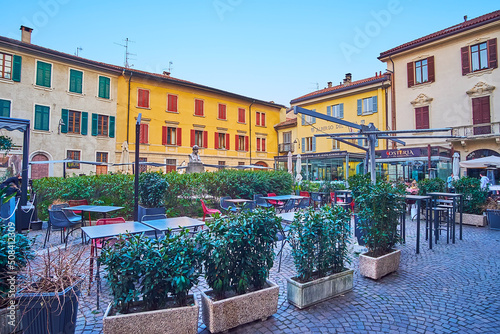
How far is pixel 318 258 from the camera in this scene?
11.0ft

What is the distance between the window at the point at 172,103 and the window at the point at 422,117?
65.1 ft

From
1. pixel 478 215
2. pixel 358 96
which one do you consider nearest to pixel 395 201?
pixel 478 215

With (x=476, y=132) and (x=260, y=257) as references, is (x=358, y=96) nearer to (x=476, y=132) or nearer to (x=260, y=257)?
(x=476, y=132)

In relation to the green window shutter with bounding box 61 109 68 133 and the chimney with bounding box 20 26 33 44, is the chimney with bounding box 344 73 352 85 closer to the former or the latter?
the green window shutter with bounding box 61 109 68 133

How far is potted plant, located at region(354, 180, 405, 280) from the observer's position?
4129 millimetres

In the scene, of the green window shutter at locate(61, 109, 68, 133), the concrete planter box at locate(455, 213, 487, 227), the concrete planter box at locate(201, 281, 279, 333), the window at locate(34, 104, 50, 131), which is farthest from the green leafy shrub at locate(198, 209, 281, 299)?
the green window shutter at locate(61, 109, 68, 133)

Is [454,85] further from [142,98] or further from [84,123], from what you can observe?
[84,123]

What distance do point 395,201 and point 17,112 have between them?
74.9 feet

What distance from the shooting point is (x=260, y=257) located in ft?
9.58

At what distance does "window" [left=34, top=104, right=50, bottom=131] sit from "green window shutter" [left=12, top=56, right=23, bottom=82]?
76.2 inches

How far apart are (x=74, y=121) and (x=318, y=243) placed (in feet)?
74.0

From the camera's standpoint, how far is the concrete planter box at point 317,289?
315cm

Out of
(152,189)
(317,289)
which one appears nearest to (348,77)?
(152,189)

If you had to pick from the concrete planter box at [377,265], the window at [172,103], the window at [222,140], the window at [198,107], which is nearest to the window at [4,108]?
the window at [172,103]
